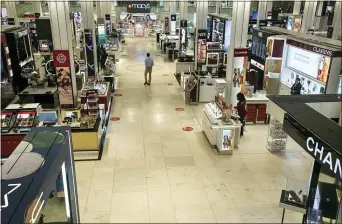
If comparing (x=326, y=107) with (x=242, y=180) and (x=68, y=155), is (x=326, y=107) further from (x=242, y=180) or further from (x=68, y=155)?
(x=68, y=155)

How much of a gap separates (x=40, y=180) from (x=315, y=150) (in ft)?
9.05

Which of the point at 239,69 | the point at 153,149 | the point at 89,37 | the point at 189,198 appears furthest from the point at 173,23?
the point at 189,198

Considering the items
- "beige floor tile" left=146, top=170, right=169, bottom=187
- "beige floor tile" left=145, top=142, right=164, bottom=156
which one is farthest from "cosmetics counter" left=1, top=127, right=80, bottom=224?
"beige floor tile" left=145, top=142, right=164, bottom=156

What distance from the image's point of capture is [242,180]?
7152 millimetres

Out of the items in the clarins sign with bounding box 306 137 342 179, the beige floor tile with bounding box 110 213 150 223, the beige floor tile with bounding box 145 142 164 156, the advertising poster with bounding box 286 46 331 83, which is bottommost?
the beige floor tile with bounding box 110 213 150 223

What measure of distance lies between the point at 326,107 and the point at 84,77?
31.2 feet

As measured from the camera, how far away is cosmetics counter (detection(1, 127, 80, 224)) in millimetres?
2654

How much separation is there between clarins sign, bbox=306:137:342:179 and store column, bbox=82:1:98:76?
11689mm

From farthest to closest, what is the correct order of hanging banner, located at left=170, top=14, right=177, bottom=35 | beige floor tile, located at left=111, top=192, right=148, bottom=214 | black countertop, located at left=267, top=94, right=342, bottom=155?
hanging banner, located at left=170, top=14, right=177, bottom=35
beige floor tile, located at left=111, top=192, right=148, bottom=214
black countertop, located at left=267, top=94, right=342, bottom=155

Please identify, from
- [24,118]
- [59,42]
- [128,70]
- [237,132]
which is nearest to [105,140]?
[24,118]

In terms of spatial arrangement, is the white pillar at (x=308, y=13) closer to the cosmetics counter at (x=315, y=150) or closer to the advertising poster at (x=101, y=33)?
the advertising poster at (x=101, y=33)

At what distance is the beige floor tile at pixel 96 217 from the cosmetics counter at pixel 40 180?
92 centimetres

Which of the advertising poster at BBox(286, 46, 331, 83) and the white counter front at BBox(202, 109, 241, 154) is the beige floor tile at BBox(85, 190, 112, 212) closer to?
the white counter front at BBox(202, 109, 241, 154)

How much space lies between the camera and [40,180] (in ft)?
9.88
